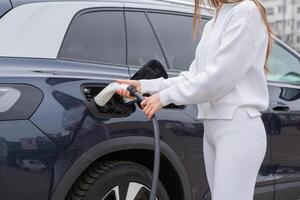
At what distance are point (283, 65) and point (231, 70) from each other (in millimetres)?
2213

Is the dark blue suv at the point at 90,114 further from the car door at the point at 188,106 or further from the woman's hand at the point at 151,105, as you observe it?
the woman's hand at the point at 151,105

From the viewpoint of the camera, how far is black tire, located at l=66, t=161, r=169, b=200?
279 cm

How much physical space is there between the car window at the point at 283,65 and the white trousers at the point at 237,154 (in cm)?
195

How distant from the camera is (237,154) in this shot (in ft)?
7.11

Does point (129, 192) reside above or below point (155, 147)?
below

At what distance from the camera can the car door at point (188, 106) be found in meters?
3.20

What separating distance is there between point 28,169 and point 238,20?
122 centimetres

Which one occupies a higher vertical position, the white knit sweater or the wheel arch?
the white knit sweater

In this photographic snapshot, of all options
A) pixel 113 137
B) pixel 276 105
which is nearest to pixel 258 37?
pixel 113 137

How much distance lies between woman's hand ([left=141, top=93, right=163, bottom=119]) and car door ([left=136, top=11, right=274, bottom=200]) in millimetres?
950

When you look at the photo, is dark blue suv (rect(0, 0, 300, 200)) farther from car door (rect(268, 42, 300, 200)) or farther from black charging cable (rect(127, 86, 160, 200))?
black charging cable (rect(127, 86, 160, 200))

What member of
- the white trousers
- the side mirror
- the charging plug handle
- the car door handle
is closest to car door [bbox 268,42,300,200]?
the car door handle

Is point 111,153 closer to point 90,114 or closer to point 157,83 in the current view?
point 90,114

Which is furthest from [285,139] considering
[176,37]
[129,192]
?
[129,192]
